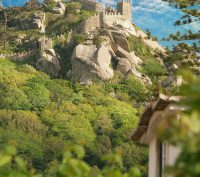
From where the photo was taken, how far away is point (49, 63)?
3816 inches

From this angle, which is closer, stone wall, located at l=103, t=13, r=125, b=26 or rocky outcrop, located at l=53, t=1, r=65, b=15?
stone wall, located at l=103, t=13, r=125, b=26

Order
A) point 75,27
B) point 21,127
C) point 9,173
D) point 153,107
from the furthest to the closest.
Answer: point 75,27
point 21,127
point 153,107
point 9,173

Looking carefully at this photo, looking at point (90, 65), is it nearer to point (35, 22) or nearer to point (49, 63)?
point (49, 63)

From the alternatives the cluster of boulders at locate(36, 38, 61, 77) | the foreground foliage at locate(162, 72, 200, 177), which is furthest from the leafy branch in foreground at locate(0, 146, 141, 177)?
the cluster of boulders at locate(36, 38, 61, 77)

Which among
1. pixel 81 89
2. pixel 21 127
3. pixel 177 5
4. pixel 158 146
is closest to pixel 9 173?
pixel 158 146

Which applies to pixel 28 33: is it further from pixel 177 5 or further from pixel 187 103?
pixel 187 103

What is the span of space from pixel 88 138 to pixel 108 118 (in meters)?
6.58

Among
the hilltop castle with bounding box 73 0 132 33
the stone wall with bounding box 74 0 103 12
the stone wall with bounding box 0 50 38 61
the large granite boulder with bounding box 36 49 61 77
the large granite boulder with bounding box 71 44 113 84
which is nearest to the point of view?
the large granite boulder with bounding box 71 44 113 84

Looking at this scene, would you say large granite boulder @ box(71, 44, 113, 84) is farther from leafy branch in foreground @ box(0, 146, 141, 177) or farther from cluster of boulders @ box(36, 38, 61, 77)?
leafy branch in foreground @ box(0, 146, 141, 177)

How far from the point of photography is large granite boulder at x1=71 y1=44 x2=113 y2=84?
94.4 m

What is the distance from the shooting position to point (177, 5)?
3039 centimetres

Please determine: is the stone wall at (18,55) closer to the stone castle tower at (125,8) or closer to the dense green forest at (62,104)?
the dense green forest at (62,104)

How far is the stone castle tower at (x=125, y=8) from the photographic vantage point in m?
108

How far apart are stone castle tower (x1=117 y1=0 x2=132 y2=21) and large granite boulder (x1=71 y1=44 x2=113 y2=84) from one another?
13.0m
